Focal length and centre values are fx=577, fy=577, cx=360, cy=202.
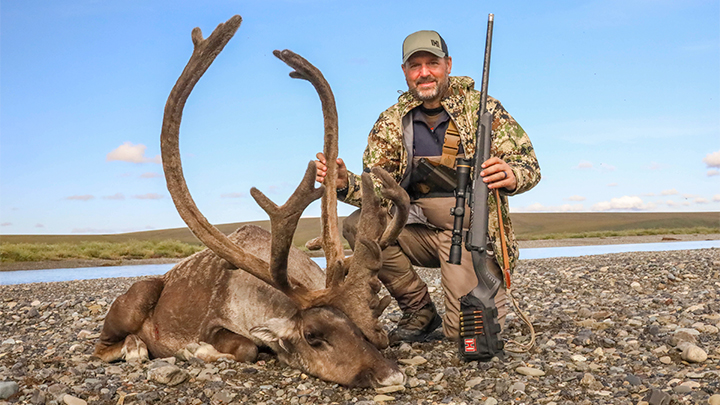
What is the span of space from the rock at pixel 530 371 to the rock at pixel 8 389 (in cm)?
471

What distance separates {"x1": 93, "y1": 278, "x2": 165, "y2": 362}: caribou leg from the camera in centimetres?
670

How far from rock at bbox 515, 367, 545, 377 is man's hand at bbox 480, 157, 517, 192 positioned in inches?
71.3

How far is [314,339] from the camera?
17.6 ft

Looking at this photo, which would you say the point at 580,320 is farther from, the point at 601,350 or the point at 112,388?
the point at 112,388

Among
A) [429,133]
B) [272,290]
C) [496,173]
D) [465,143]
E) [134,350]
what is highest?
[429,133]

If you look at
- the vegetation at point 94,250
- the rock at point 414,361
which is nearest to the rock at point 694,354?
the rock at point 414,361

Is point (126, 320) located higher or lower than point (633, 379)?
higher

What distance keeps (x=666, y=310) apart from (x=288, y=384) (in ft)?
19.3

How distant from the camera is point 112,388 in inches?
213

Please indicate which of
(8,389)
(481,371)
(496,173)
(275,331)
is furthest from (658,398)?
(8,389)

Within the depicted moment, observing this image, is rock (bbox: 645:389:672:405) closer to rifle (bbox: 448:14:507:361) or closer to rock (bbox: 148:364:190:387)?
rifle (bbox: 448:14:507:361)

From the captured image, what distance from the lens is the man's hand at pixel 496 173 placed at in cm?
589

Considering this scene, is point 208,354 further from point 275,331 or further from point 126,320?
point 126,320

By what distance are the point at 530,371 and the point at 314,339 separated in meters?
2.05
